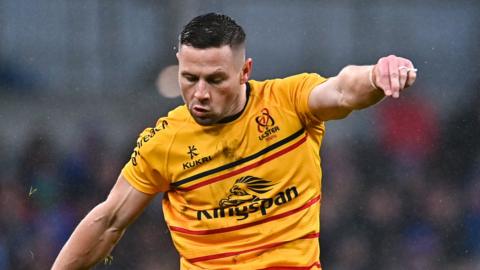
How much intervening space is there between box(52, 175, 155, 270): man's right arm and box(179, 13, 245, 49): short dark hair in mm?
646

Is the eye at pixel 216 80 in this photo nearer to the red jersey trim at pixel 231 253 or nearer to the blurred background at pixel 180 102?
the red jersey trim at pixel 231 253

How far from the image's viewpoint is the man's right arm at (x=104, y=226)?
3.53 m

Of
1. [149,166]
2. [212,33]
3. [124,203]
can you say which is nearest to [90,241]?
[124,203]

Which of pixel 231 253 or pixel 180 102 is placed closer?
pixel 231 253

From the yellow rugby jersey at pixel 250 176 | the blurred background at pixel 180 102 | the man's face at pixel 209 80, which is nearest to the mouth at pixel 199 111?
the man's face at pixel 209 80

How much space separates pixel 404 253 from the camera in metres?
5.42

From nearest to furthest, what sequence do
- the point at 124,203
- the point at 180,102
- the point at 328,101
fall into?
the point at 328,101, the point at 124,203, the point at 180,102

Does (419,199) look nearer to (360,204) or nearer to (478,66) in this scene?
(360,204)

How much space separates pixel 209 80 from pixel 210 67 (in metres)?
0.05

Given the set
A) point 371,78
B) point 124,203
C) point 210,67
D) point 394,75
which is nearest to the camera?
point 394,75

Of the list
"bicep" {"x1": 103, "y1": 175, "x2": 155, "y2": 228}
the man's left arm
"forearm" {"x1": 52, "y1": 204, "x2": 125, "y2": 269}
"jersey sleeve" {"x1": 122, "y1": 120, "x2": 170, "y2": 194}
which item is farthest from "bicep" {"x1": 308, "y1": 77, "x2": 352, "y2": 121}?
"forearm" {"x1": 52, "y1": 204, "x2": 125, "y2": 269}

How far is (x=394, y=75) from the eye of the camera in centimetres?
262

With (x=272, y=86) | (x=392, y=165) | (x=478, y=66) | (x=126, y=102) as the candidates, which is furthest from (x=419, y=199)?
(x=272, y=86)

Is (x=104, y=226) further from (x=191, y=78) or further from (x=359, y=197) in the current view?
(x=359, y=197)
